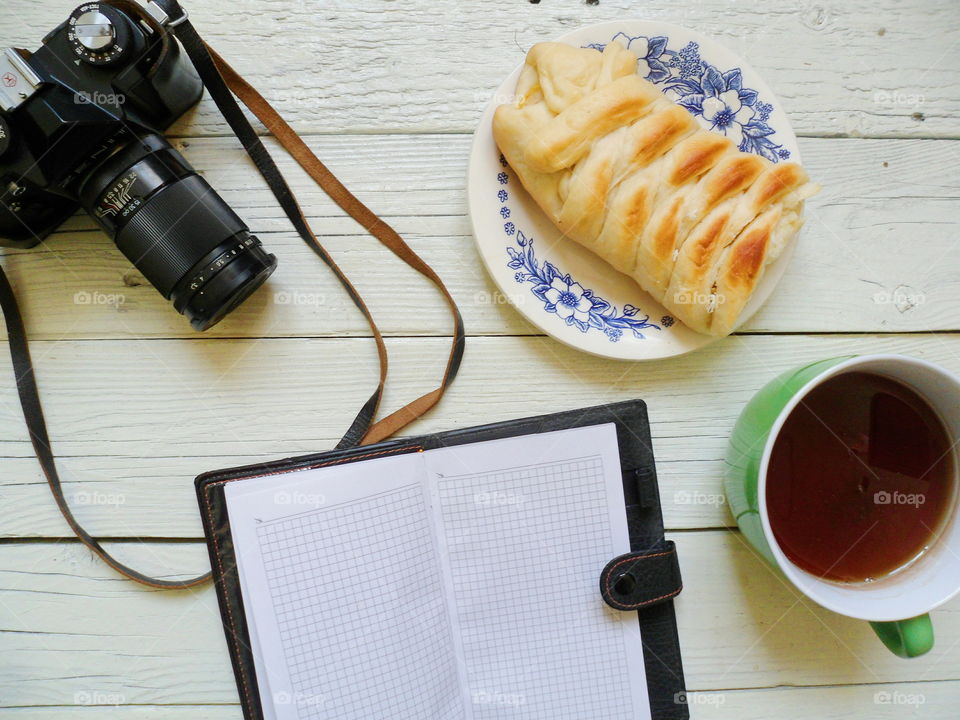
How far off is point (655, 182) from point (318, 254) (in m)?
0.41

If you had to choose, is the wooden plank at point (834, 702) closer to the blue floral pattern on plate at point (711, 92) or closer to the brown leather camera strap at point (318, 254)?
the brown leather camera strap at point (318, 254)

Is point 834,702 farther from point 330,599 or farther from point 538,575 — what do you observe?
point 330,599

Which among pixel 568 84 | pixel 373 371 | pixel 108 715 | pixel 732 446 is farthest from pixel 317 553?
pixel 568 84

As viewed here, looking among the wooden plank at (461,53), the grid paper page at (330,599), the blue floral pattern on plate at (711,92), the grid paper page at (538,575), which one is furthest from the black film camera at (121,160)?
the blue floral pattern on plate at (711,92)

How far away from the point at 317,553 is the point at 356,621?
0.29 feet

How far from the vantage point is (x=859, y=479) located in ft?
2.35

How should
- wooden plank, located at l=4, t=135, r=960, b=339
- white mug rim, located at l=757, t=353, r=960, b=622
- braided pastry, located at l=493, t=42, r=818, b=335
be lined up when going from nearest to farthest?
white mug rim, located at l=757, t=353, r=960, b=622, braided pastry, located at l=493, t=42, r=818, b=335, wooden plank, located at l=4, t=135, r=960, b=339

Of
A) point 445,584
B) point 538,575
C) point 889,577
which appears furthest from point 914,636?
point 445,584

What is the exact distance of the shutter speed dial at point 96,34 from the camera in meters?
0.66

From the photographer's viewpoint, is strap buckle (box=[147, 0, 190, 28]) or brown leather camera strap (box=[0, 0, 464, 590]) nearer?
strap buckle (box=[147, 0, 190, 28])

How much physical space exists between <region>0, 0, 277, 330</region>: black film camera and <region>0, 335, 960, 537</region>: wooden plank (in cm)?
12

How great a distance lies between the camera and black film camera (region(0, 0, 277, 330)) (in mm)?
658

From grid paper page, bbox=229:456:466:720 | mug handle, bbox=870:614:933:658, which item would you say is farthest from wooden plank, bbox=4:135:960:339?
mug handle, bbox=870:614:933:658

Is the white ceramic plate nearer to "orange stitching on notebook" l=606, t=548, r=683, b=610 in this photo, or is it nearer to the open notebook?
the open notebook
